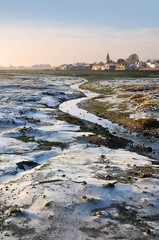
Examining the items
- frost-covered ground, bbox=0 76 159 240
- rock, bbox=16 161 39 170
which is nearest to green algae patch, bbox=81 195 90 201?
frost-covered ground, bbox=0 76 159 240

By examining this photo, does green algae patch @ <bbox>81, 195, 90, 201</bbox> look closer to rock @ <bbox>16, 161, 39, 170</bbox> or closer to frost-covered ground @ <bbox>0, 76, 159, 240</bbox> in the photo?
frost-covered ground @ <bbox>0, 76, 159, 240</bbox>

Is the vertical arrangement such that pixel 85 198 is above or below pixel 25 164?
above

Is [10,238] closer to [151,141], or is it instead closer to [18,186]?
[18,186]

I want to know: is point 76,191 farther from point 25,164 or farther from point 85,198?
point 25,164

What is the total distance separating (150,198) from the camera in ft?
24.0

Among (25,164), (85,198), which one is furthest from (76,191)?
(25,164)

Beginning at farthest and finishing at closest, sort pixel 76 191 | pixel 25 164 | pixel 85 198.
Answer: pixel 25 164 → pixel 76 191 → pixel 85 198

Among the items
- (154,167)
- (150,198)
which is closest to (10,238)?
(150,198)

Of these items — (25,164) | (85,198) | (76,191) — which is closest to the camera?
(85,198)

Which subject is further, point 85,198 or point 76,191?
point 76,191

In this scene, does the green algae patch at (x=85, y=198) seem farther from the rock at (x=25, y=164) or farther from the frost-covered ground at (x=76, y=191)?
the rock at (x=25, y=164)

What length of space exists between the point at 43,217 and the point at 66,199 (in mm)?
1091

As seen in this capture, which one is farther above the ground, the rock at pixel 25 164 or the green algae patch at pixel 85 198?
the green algae patch at pixel 85 198

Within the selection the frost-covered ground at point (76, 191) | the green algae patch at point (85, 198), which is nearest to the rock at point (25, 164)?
the frost-covered ground at point (76, 191)
